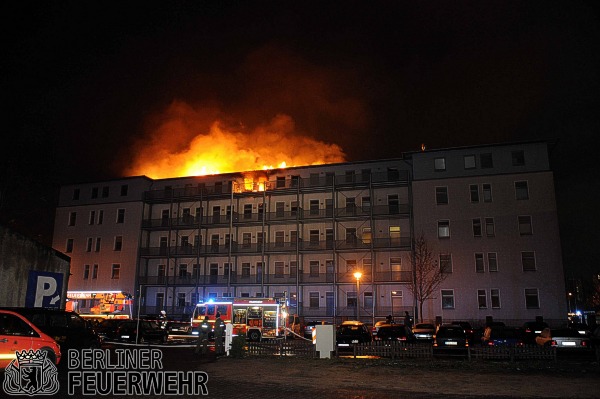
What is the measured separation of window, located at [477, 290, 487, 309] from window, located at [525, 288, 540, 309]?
119 inches

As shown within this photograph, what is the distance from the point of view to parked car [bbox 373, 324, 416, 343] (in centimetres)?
2249

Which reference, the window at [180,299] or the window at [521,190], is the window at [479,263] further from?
the window at [180,299]

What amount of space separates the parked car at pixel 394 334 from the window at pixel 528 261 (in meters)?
20.0

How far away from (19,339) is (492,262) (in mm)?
35209

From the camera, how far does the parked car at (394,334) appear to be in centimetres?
2249

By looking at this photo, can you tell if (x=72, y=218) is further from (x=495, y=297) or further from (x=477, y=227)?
(x=495, y=297)

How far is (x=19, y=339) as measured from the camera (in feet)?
42.1

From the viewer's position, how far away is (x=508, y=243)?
38969 millimetres

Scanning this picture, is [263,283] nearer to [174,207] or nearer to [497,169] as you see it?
[174,207]

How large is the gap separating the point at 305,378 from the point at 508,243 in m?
30.6

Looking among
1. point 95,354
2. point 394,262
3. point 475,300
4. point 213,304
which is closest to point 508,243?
point 475,300

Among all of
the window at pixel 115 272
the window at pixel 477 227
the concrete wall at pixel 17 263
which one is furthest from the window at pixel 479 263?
the window at pixel 115 272

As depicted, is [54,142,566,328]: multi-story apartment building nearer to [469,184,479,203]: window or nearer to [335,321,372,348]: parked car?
[469,184,479,203]: window

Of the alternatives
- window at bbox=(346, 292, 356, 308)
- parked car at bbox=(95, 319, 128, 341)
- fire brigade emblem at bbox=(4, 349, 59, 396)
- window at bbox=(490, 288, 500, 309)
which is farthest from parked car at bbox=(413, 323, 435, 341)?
window at bbox=(346, 292, 356, 308)
